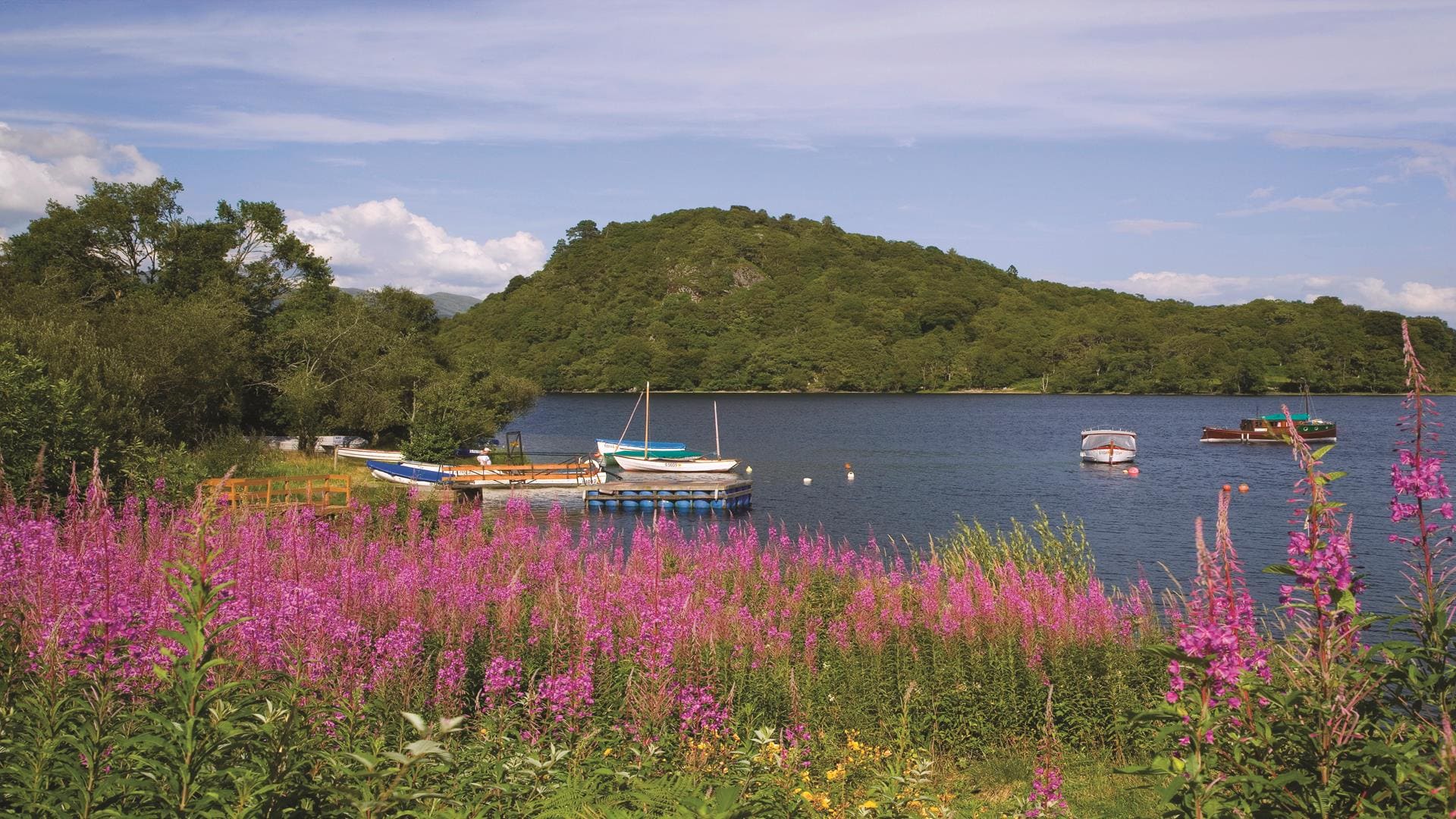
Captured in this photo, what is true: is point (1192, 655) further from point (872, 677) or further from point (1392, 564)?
point (1392, 564)

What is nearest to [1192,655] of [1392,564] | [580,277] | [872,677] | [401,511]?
[872,677]

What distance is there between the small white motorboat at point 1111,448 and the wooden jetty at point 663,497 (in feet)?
100

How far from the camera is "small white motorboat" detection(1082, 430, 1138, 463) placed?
60938 millimetres

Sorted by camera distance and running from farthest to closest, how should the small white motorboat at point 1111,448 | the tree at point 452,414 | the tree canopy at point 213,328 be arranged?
1. the small white motorboat at point 1111,448
2. the tree at point 452,414
3. the tree canopy at point 213,328

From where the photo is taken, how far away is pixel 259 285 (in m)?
50.3

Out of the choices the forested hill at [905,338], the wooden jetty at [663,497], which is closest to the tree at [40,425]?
the wooden jetty at [663,497]

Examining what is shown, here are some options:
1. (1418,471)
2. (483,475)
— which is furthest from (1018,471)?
(1418,471)

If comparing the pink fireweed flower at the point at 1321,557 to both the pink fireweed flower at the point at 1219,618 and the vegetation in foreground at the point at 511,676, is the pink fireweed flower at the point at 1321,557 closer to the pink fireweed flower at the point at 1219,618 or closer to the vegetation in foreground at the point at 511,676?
the pink fireweed flower at the point at 1219,618

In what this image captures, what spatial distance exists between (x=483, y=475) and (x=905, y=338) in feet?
468

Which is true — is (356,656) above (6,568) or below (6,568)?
below

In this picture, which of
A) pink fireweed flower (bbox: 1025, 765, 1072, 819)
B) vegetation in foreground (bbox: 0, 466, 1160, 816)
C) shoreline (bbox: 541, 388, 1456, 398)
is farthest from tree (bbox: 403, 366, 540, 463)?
shoreline (bbox: 541, 388, 1456, 398)

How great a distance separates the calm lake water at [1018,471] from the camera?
34.3 m

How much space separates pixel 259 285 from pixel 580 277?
14781cm

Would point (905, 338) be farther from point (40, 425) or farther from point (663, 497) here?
point (40, 425)
